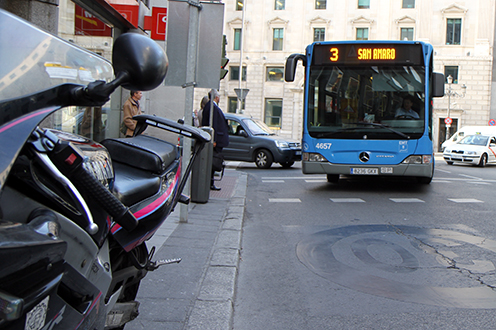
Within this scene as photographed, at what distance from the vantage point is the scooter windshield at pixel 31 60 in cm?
138

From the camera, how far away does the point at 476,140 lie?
24.2m

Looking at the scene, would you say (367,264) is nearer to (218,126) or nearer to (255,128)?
(218,126)

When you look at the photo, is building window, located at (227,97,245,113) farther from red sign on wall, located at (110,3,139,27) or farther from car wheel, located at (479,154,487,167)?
red sign on wall, located at (110,3,139,27)

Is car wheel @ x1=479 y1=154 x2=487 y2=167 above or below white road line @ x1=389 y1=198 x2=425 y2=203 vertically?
above

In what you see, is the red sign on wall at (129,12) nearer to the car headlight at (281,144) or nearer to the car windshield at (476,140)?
the car headlight at (281,144)

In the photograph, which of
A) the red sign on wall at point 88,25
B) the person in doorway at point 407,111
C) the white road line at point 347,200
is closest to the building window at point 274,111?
the red sign on wall at point 88,25

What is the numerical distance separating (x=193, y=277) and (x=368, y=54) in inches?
297

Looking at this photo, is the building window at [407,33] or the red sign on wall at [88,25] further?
the building window at [407,33]

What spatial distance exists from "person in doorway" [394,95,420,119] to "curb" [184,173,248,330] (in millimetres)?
5028

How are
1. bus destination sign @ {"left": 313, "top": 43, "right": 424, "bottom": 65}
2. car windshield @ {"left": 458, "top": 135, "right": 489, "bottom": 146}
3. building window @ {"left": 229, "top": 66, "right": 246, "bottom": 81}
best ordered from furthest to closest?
building window @ {"left": 229, "top": 66, "right": 246, "bottom": 81} < car windshield @ {"left": 458, "top": 135, "right": 489, "bottom": 146} < bus destination sign @ {"left": 313, "top": 43, "right": 424, "bottom": 65}

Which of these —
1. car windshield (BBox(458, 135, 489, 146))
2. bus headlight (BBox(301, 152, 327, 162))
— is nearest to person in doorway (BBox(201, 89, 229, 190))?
bus headlight (BBox(301, 152, 327, 162))

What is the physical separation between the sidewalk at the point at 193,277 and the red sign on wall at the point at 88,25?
4.73 meters

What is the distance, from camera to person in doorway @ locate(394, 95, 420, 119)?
33.0 feet

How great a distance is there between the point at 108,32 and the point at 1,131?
34.7 feet
